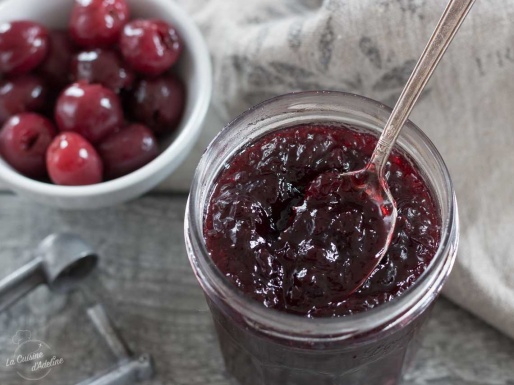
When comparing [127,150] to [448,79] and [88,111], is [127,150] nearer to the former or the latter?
[88,111]

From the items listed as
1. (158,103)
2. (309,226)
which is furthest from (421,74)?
(158,103)

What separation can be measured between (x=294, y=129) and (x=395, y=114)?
0.48 feet

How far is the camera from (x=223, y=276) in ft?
2.64

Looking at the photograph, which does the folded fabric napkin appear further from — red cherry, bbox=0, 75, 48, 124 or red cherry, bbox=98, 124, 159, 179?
red cherry, bbox=0, 75, 48, 124

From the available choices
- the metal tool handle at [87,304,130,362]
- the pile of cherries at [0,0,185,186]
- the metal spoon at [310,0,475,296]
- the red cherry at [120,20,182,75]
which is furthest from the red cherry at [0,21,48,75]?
the metal spoon at [310,0,475,296]

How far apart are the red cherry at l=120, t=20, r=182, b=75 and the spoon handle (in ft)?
1.38

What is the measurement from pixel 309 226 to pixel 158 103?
42 centimetres

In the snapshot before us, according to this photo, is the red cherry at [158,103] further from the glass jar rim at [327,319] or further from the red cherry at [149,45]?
the glass jar rim at [327,319]

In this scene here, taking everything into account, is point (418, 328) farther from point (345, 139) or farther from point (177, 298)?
point (177, 298)

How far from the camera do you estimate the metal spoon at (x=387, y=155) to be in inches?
32.7

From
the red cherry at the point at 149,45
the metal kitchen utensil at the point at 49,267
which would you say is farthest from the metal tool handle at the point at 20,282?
the red cherry at the point at 149,45

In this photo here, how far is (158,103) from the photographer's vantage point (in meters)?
1.19

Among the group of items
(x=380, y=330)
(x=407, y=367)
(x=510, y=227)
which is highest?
(x=380, y=330)

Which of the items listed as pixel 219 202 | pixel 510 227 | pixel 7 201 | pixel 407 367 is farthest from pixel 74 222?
pixel 510 227
